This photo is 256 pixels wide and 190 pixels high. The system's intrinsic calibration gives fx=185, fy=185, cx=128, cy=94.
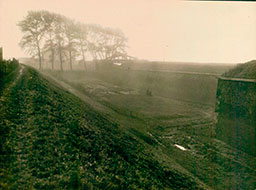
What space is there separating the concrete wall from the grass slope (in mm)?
6412

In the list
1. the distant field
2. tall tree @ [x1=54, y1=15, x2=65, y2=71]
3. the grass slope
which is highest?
tall tree @ [x1=54, y1=15, x2=65, y2=71]

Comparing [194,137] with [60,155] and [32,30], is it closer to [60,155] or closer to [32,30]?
[60,155]

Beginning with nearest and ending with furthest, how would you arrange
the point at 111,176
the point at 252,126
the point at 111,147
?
1. the point at 111,176
2. the point at 111,147
3. the point at 252,126

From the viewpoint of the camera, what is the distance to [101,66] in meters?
43.6

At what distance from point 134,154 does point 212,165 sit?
442 cm

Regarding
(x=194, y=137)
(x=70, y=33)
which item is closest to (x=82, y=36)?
(x=70, y=33)

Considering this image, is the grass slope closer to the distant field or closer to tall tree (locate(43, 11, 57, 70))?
the distant field

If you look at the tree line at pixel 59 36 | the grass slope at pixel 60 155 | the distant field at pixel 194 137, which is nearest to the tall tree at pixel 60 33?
the tree line at pixel 59 36

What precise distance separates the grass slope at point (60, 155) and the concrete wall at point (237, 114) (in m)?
6.41

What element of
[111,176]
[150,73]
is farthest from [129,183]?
[150,73]

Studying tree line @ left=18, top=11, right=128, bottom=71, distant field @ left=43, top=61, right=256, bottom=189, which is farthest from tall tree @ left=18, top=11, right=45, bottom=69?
distant field @ left=43, top=61, right=256, bottom=189

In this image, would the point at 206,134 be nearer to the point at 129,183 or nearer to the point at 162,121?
the point at 162,121

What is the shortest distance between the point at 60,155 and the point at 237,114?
11568 mm

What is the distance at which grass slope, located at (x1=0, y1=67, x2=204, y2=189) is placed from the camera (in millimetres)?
4234
